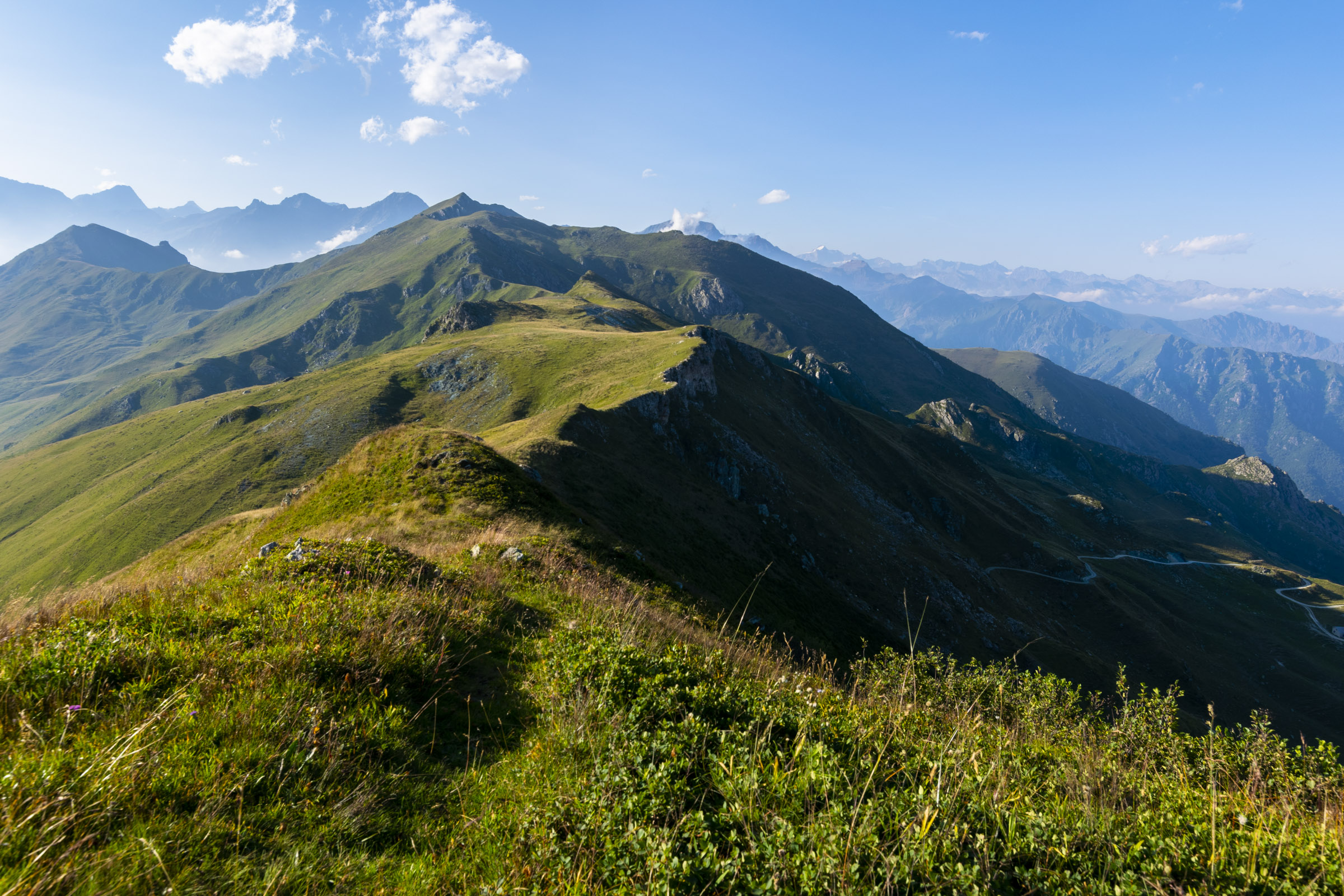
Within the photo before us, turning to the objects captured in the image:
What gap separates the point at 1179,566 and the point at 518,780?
623ft

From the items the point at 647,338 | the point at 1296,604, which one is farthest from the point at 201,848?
the point at 1296,604

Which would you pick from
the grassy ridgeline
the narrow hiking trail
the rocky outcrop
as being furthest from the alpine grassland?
the rocky outcrop

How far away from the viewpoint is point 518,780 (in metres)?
5.48

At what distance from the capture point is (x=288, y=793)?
455 cm

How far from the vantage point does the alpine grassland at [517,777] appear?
3.94 metres

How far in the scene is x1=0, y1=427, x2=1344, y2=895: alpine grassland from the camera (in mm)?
3939

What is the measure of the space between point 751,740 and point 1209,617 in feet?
515

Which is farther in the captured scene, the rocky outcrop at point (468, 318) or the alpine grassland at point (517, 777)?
the rocky outcrop at point (468, 318)

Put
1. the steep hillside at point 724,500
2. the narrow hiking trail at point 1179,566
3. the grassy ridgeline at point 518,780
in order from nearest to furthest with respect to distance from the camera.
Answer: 1. the grassy ridgeline at point 518,780
2. the steep hillside at point 724,500
3. the narrow hiking trail at point 1179,566

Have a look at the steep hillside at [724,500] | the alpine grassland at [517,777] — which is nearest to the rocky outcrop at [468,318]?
the steep hillside at [724,500]

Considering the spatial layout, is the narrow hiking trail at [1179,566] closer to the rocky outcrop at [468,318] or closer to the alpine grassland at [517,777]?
the alpine grassland at [517,777]

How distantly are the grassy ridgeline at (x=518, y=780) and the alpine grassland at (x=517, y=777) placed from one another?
0.10 feet

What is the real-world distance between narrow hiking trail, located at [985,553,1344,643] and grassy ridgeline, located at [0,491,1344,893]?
334 feet

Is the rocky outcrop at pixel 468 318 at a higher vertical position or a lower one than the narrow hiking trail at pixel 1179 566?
higher
